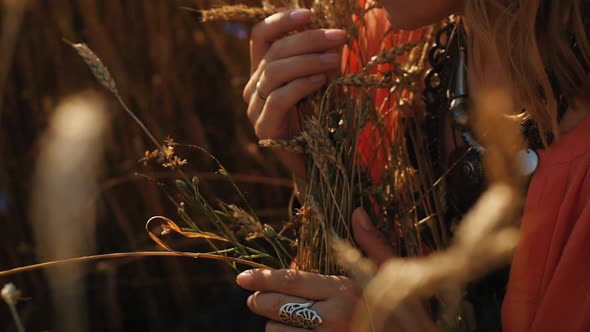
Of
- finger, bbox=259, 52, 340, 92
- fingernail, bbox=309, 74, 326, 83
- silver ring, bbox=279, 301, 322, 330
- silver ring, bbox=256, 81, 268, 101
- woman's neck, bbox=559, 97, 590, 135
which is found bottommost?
silver ring, bbox=279, 301, 322, 330

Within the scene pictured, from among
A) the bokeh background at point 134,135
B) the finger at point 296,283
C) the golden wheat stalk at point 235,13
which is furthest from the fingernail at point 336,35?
the bokeh background at point 134,135

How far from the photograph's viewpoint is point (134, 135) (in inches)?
74.7

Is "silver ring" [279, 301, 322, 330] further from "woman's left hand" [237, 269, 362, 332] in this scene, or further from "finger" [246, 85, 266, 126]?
"finger" [246, 85, 266, 126]

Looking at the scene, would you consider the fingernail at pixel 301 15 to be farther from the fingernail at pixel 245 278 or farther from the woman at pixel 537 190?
the fingernail at pixel 245 278

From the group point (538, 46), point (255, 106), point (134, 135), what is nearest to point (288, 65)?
point (255, 106)

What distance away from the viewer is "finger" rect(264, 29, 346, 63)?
3.72 ft

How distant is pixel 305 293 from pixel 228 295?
38.2 inches

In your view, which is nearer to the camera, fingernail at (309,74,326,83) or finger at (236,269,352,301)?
finger at (236,269,352,301)

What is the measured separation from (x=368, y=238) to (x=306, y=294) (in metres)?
0.15

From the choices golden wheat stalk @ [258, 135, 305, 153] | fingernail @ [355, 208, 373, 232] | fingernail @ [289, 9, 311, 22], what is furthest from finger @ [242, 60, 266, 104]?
fingernail @ [355, 208, 373, 232]

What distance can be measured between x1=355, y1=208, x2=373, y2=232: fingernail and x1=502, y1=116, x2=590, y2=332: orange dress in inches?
8.7

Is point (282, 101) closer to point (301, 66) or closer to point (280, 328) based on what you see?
point (301, 66)

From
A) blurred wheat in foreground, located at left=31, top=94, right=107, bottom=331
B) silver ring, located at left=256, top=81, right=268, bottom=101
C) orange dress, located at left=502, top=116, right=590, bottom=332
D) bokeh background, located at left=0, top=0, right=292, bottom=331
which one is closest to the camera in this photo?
blurred wheat in foreground, located at left=31, top=94, right=107, bottom=331

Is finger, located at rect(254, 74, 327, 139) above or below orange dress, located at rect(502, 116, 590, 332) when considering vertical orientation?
above
